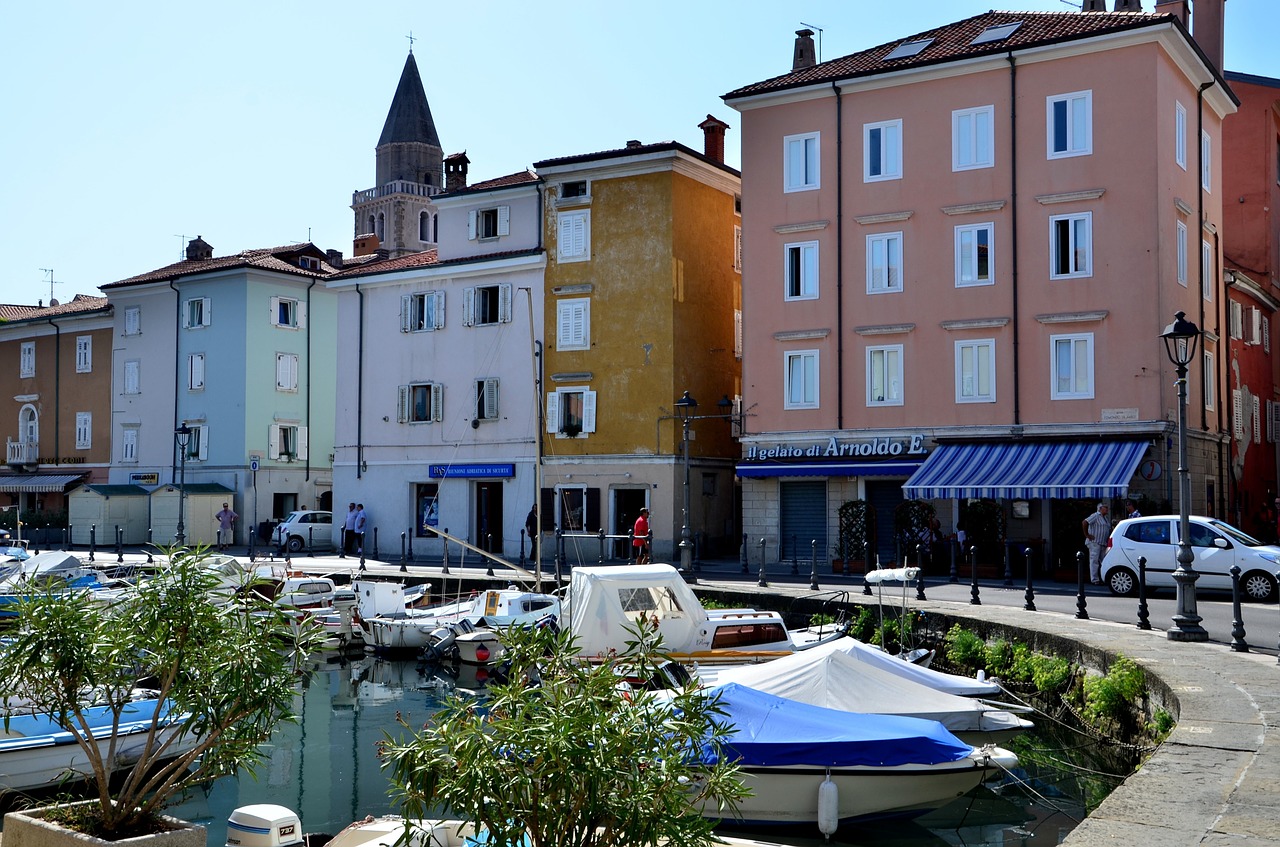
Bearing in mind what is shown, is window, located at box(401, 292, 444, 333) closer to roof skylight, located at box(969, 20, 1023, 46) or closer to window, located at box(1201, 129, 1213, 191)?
roof skylight, located at box(969, 20, 1023, 46)

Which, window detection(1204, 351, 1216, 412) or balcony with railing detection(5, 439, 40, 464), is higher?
window detection(1204, 351, 1216, 412)

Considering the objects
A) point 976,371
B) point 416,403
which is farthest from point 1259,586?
point 416,403

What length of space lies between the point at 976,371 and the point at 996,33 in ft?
31.8

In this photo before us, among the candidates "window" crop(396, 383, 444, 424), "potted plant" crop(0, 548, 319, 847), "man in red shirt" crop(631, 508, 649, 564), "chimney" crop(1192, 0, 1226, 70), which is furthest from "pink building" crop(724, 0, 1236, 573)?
"potted plant" crop(0, 548, 319, 847)

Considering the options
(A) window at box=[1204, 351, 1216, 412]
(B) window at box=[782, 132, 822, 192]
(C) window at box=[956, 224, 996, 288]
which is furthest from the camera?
(B) window at box=[782, 132, 822, 192]

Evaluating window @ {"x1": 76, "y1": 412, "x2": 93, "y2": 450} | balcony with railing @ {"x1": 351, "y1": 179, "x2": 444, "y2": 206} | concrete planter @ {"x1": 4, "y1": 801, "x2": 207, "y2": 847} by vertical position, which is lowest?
concrete planter @ {"x1": 4, "y1": 801, "x2": 207, "y2": 847}

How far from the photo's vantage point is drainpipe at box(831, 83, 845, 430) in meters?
36.6

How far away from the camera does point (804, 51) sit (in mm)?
41531

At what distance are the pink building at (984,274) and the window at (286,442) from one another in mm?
24238

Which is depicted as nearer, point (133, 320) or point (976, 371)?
point (976, 371)

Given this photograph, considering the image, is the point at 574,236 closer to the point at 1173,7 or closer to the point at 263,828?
the point at 1173,7

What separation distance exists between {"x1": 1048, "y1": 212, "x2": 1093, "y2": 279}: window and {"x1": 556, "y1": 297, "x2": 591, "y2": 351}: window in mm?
14948

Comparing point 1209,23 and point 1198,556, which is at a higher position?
point 1209,23

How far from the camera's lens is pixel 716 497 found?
41562mm
